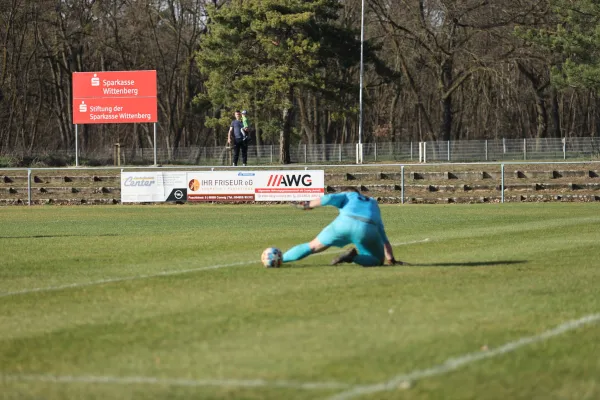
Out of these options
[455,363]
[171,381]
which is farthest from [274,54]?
[171,381]

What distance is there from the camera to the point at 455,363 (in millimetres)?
7488

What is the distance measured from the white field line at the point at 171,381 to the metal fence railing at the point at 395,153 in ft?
154

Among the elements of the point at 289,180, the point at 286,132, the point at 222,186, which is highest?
the point at 286,132

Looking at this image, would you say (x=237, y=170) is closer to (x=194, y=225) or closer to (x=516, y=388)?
(x=194, y=225)

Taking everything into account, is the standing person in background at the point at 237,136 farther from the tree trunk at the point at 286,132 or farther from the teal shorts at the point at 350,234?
the teal shorts at the point at 350,234

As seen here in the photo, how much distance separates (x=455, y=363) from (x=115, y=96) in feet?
136

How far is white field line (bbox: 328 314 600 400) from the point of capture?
667cm

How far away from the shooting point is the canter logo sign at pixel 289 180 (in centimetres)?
3684

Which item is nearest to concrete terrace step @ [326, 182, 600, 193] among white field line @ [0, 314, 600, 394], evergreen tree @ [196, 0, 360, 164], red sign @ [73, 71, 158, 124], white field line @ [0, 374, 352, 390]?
red sign @ [73, 71, 158, 124]

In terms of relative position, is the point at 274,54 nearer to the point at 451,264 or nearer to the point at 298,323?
the point at 451,264

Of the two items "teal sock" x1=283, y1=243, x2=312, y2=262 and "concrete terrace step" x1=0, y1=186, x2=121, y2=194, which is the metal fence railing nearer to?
"concrete terrace step" x1=0, y1=186, x2=121, y2=194

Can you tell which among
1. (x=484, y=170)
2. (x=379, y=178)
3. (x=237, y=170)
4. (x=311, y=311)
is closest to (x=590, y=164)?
(x=484, y=170)

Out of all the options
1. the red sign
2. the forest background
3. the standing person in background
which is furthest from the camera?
the forest background

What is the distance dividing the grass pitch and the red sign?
92.9ft
